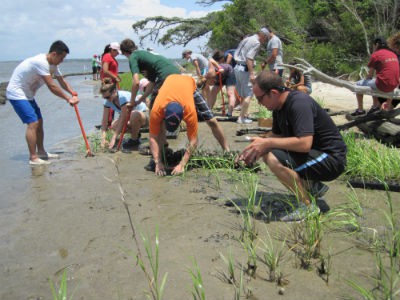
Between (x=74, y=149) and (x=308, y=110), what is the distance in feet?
14.9

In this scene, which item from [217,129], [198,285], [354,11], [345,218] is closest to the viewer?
[198,285]

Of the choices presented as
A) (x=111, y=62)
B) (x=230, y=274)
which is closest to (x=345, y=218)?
(x=230, y=274)

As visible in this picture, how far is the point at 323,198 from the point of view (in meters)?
3.76

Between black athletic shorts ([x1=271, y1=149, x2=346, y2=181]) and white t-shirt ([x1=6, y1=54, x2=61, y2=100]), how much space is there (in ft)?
12.1

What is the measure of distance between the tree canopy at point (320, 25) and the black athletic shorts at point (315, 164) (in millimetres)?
10321

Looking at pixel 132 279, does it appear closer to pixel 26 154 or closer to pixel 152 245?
pixel 152 245

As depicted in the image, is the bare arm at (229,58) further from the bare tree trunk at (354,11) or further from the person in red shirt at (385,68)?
the bare tree trunk at (354,11)

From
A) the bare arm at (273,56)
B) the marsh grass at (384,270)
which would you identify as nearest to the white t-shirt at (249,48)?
the bare arm at (273,56)

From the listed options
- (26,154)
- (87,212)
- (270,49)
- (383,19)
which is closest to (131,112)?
(26,154)

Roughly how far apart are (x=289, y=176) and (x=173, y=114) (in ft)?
5.13

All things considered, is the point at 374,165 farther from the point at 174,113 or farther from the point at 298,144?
the point at 174,113

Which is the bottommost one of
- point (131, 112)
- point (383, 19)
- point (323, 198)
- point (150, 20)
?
point (323, 198)

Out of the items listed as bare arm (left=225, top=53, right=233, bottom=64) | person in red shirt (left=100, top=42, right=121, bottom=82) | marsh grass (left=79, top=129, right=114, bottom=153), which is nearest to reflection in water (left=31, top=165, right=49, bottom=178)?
marsh grass (left=79, top=129, right=114, bottom=153)

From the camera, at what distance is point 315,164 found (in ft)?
10.2
